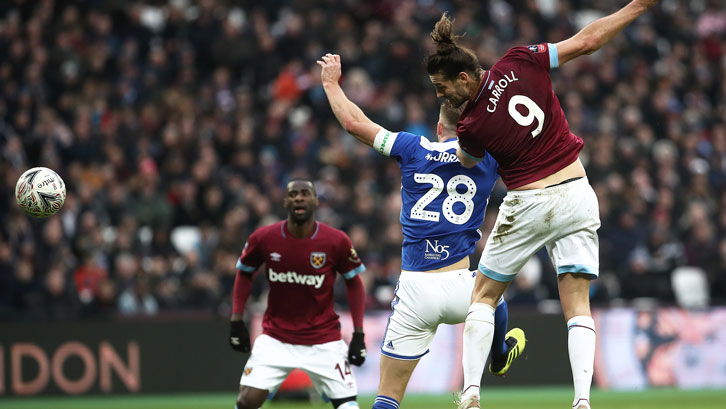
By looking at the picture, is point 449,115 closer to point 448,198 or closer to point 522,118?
point 448,198

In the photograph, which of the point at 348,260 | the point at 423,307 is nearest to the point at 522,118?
the point at 423,307

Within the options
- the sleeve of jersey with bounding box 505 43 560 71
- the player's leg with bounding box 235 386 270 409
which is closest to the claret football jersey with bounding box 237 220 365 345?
the player's leg with bounding box 235 386 270 409

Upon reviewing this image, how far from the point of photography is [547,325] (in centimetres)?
1437

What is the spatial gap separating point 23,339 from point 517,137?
31.1ft

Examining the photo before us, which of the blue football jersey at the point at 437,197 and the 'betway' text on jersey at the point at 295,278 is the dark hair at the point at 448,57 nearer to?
the blue football jersey at the point at 437,197

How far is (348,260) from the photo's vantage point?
8711 mm

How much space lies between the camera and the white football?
8.36 metres

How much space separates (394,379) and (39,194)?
Answer: 3257 mm

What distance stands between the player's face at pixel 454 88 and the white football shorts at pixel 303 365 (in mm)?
2845

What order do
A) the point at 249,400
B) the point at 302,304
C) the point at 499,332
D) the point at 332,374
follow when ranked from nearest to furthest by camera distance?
the point at 499,332, the point at 249,400, the point at 332,374, the point at 302,304

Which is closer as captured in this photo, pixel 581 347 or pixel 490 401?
pixel 581 347

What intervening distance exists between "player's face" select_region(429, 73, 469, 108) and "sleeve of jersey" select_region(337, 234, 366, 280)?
7.85 ft

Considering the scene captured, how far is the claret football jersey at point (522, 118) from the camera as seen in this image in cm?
645

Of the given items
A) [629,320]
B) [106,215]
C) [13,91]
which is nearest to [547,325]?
[629,320]
